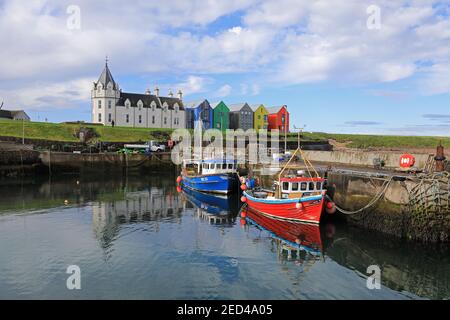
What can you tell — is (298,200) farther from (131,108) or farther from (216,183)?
(131,108)

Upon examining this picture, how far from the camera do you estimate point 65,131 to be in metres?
56.1

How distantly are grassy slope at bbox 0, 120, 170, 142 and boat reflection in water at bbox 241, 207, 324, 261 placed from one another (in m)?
37.7

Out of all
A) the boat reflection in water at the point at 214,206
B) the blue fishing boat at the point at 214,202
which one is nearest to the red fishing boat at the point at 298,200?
the boat reflection in water at the point at 214,206

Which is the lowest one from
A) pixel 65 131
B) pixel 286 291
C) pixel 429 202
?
pixel 286 291

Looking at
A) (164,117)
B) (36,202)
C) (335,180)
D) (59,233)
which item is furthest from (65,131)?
(335,180)

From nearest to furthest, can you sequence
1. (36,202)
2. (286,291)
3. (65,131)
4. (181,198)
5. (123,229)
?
(286,291) → (123,229) → (36,202) → (181,198) → (65,131)

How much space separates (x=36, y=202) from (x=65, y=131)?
31.1 metres

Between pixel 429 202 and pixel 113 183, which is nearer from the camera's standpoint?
pixel 429 202

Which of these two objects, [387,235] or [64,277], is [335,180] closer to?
[387,235]

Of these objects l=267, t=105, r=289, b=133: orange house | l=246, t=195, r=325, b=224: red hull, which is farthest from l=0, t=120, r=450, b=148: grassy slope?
l=246, t=195, r=325, b=224: red hull

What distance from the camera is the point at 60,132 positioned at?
182 ft

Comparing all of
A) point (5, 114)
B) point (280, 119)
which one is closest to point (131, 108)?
point (280, 119)

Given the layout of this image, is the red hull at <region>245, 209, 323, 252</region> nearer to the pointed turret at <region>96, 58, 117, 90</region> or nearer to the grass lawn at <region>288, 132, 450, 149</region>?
the grass lawn at <region>288, 132, 450, 149</region>

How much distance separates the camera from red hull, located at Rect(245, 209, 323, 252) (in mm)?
17881
